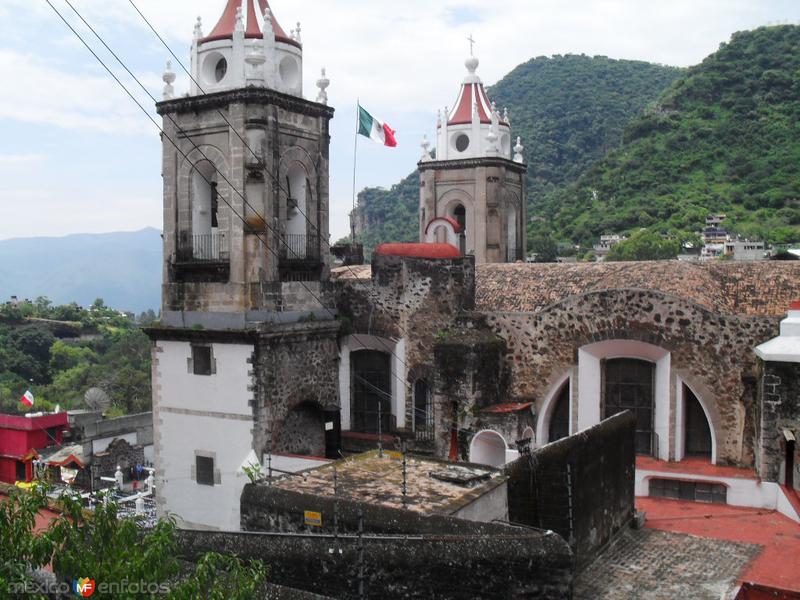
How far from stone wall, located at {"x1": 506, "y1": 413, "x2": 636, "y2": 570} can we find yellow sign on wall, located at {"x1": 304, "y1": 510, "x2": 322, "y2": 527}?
9.64ft

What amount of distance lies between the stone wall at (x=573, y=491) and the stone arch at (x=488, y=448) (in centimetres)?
334

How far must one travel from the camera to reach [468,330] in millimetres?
17969

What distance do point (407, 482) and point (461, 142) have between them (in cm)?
1706

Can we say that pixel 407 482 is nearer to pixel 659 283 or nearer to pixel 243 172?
pixel 243 172

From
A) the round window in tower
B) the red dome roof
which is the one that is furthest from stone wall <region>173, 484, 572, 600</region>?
the round window in tower

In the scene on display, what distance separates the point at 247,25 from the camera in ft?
60.2

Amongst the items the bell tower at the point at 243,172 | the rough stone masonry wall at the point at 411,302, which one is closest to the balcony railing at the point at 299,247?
the bell tower at the point at 243,172

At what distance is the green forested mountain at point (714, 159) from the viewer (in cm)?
5147

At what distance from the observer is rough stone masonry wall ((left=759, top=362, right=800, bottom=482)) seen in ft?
49.1

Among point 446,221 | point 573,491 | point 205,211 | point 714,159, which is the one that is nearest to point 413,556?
point 573,491

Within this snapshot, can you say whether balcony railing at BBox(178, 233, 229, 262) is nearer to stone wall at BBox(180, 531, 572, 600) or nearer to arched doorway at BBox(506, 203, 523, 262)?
stone wall at BBox(180, 531, 572, 600)

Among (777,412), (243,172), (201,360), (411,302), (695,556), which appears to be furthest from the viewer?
(411,302)

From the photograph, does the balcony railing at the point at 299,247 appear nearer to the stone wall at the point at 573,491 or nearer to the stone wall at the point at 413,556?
the stone wall at the point at 573,491

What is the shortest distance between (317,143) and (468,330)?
5311 millimetres
